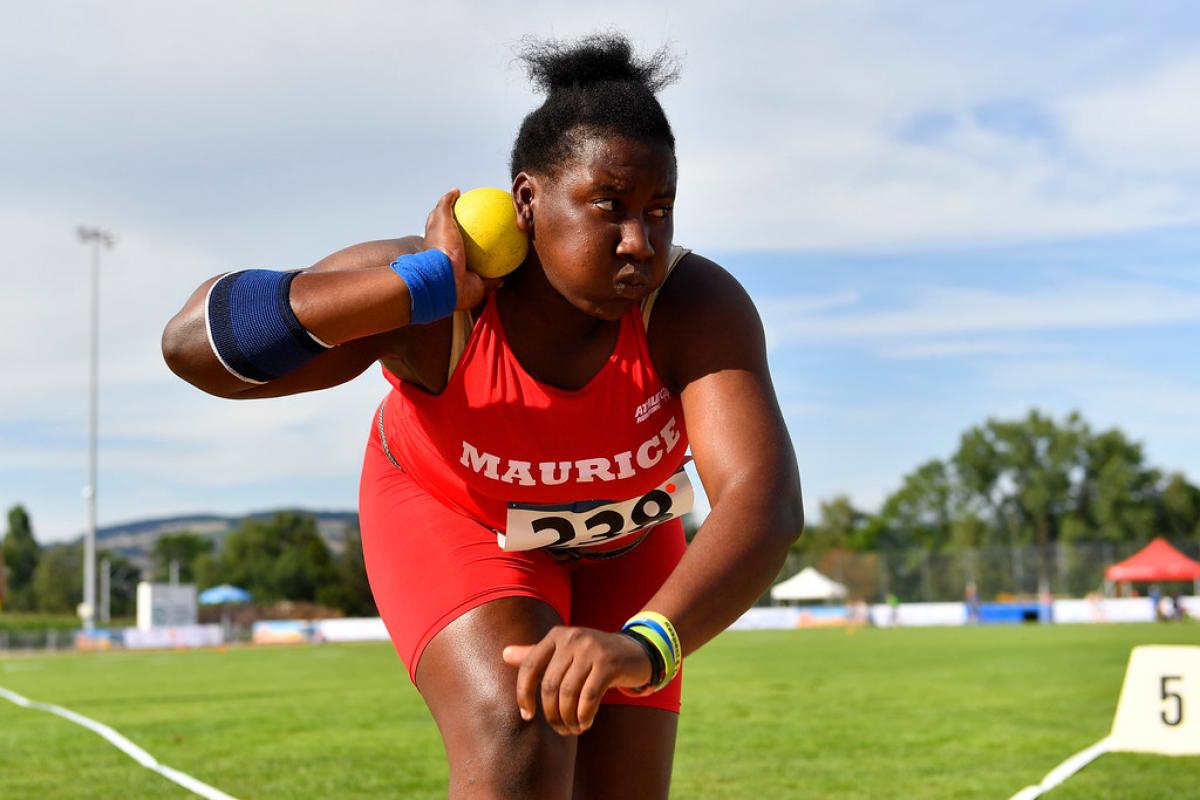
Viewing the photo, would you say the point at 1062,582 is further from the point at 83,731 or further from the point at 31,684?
the point at 83,731

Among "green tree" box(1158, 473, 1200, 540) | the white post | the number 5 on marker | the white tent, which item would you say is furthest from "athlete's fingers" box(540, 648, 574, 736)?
"green tree" box(1158, 473, 1200, 540)

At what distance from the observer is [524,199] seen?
3152 millimetres

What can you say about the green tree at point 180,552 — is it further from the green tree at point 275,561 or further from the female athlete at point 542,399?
the female athlete at point 542,399

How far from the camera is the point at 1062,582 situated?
68.9 metres

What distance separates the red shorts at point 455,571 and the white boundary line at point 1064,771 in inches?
165

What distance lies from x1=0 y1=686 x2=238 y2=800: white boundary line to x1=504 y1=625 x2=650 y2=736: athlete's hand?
19.5ft

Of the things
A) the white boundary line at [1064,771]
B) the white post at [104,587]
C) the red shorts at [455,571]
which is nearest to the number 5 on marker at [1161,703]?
the white boundary line at [1064,771]

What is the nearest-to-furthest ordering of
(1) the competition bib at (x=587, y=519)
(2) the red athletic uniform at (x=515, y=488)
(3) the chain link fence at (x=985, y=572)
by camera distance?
(2) the red athletic uniform at (x=515, y=488)
(1) the competition bib at (x=587, y=519)
(3) the chain link fence at (x=985, y=572)

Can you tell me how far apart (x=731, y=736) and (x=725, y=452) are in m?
8.22

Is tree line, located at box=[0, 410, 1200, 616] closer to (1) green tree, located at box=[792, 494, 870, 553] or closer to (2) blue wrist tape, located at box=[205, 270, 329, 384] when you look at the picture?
(1) green tree, located at box=[792, 494, 870, 553]

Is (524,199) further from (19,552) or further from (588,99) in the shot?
(19,552)

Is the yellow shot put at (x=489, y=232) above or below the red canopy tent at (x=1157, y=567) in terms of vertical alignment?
above

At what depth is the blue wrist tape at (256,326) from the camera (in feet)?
9.07

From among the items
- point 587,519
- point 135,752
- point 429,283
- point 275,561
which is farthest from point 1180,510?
point 429,283
